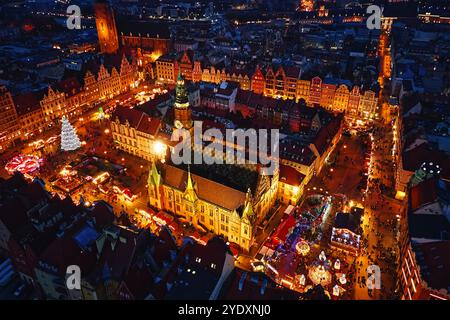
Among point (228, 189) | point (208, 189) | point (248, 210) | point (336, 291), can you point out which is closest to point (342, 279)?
point (336, 291)

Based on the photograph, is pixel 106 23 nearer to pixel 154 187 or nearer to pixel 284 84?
pixel 284 84

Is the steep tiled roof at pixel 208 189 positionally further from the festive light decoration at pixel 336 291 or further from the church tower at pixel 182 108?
the festive light decoration at pixel 336 291

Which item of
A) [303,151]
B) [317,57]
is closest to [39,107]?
[303,151]

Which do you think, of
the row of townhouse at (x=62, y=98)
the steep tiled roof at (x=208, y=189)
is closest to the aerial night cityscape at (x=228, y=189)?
the steep tiled roof at (x=208, y=189)

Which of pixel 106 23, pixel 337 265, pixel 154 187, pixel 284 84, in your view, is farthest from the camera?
pixel 106 23

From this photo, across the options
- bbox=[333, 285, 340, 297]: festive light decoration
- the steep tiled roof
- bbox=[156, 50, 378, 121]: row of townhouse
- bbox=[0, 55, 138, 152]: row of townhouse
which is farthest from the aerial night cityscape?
bbox=[156, 50, 378, 121]: row of townhouse
